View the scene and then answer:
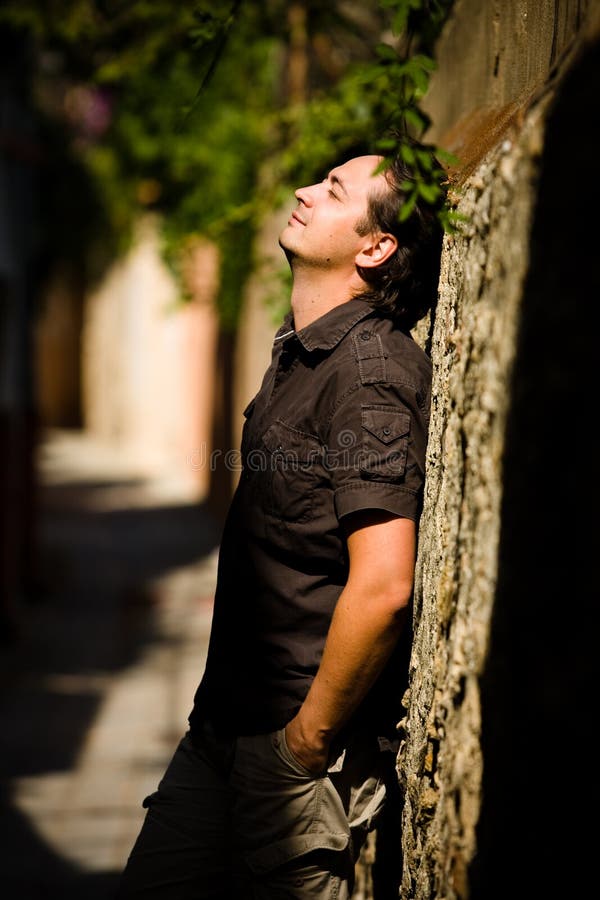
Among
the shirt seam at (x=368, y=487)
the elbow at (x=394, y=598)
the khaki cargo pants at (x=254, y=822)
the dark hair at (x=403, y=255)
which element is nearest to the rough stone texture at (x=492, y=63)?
the dark hair at (x=403, y=255)

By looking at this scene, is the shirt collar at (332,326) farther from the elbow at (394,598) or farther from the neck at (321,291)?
the elbow at (394,598)

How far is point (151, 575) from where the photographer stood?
9453 millimetres

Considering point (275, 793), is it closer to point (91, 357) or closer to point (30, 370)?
point (30, 370)

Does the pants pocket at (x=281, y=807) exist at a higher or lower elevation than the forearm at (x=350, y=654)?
lower

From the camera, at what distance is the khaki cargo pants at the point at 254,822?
199 centimetres

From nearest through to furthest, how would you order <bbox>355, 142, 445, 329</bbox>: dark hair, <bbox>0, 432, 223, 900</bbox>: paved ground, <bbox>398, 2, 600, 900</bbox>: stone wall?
<bbox>398, 2, 600, 900</bbox>: stone wall < <bbox>355, 142, 445, 329</bbox>: dark hair < <bbox>0, 432, 223, 900</bbox>: paved ground

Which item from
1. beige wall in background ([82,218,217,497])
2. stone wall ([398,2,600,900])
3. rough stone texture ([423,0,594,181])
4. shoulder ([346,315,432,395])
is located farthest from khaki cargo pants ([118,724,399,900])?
beige wall in background ([82,218,217,497])

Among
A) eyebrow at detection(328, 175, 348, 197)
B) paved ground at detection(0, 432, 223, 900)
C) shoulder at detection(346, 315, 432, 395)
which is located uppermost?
eyebrow at detection(328, 175, 348, 197)

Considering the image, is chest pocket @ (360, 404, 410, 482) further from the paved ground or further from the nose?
the paved ground

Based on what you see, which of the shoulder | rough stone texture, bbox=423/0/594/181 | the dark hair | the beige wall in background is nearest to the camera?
rough stone texture, bbox=423/0/594/181

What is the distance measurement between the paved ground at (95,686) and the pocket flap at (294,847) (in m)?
1.91

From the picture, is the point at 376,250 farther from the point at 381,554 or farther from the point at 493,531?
the point at 493,531

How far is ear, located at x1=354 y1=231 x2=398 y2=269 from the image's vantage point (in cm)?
208

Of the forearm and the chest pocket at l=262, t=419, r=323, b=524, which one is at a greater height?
the chest pocket at l=262, t=419, r=323, b=524
